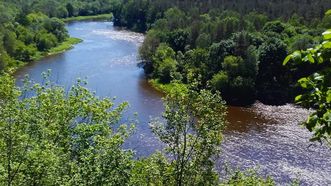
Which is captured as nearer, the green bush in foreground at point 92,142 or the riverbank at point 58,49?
the green bush in foreground at point 92,142

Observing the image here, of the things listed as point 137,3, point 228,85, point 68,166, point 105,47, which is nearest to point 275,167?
point 228,85

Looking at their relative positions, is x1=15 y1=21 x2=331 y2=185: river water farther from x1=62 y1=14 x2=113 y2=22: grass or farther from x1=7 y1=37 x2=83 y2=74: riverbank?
x1=62 y1=14 x2=113 y2=22: grass

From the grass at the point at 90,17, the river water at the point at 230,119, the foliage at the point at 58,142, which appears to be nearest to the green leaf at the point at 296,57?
the foliage at the point at 58,142

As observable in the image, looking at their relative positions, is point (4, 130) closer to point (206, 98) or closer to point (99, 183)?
point (99, 183)

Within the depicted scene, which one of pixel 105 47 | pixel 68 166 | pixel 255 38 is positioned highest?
pixel 68 166

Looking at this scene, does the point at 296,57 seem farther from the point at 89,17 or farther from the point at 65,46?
the point at 89,17

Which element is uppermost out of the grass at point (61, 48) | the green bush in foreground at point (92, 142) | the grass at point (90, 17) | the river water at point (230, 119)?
the green bush in foreground at point (92, 142)

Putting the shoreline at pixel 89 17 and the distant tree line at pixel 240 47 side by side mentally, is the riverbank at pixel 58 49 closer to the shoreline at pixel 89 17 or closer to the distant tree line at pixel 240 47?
the distant tree line at pixel 240 47

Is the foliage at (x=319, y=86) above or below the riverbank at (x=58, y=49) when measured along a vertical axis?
above
